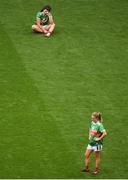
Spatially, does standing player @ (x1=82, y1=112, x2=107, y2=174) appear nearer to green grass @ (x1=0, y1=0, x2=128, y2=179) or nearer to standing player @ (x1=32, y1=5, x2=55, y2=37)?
green grass @ (x1=0, y1=0, x2=128, y2=179)

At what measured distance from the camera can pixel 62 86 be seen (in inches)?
Result: 983

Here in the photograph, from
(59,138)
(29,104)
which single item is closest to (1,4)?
(29,104)

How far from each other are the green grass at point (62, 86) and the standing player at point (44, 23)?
0.95 feet

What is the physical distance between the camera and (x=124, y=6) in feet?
108

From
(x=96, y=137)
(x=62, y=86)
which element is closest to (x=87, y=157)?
(x=96, y=137)

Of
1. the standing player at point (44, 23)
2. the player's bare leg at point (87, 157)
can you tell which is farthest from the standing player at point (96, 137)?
the standing player at point (44, 23)

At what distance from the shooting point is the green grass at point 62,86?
2020 cm

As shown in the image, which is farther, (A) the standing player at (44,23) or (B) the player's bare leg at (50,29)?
(B) the player's bare leg at (50,29)

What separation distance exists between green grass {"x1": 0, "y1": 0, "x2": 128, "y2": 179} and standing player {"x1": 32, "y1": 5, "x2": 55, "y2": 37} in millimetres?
288

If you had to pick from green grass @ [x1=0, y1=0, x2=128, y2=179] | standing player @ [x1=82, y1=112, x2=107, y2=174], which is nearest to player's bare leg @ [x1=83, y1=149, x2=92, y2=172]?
standing player @ [x1=82, y1=112, x2=107, y2=174]

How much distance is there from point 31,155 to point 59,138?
1.35 metres

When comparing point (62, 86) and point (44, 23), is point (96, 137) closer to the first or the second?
point (62, 86)

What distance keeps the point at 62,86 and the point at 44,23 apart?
16.1ft

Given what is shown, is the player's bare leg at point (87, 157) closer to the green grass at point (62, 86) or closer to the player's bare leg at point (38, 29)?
the green grass at point (62, 86)
